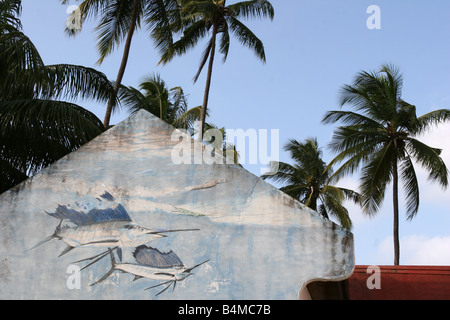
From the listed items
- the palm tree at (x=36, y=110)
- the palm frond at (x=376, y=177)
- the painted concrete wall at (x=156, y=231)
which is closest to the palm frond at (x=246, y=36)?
the palm frond at (x=376, y=177)

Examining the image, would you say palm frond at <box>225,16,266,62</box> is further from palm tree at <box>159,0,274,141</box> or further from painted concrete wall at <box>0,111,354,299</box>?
painted concrete wall at <box>0,111,354,299</box>

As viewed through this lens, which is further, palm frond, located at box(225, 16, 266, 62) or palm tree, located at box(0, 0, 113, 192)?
palm frond, located at box(225, 16, 266, 62)

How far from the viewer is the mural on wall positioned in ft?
27.5

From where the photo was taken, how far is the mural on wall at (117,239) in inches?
330

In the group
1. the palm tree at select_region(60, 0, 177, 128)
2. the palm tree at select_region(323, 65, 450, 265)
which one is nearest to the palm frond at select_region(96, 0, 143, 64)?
the palm tree at select_region(60, 0, 177, 128)

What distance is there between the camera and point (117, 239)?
8555mm

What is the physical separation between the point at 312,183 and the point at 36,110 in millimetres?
18442

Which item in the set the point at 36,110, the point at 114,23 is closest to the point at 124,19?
the point at 114,23

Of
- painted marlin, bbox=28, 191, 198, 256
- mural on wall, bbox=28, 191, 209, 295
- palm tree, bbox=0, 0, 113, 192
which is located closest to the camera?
mural on wall, bbox=28, 191, 209, 295

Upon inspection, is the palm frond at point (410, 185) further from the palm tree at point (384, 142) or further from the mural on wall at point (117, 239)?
the mural on wall at point (117, 239)

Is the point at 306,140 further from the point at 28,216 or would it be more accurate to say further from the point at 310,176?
the point at 28,216

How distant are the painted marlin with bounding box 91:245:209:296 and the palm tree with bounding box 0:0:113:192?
12.2ft

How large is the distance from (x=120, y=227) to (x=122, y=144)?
4.47ft

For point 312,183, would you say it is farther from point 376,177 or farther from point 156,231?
point 156,231
